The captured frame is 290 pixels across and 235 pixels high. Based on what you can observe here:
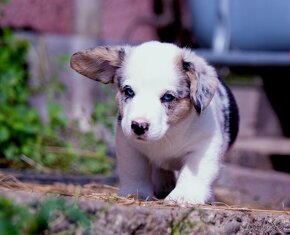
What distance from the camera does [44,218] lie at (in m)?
2.57

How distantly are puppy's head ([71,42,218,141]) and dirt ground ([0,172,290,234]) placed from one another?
0.35 metres

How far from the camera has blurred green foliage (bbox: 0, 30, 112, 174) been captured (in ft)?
18.2

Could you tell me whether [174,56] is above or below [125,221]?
above

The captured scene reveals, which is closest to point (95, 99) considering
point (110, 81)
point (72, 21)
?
point (72, 21)

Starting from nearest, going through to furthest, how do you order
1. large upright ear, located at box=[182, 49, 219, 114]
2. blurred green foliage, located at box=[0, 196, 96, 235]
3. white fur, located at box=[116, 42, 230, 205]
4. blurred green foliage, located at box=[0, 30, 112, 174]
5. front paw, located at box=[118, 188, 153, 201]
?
blurred green foliage, located at box=[0, 196, 96, 235] < white fur, located at box=[116, 42, 230, 205] < large upright ear, located at box=[182, 49, 219, 114] < front paw, located at box=[118, 188, 153, 201] < blurred green foliage, located at box=[0, 30, 112, 174]

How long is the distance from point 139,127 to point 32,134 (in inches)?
93.9

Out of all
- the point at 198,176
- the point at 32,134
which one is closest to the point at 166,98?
the point at 198,176

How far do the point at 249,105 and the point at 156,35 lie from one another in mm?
1791

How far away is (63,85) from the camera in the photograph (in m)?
6.27

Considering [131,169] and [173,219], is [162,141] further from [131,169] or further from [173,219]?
[173,219]

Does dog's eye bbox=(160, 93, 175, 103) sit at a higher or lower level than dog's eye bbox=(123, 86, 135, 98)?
lower

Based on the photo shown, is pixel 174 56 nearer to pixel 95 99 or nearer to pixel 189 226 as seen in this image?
pixel 189 226

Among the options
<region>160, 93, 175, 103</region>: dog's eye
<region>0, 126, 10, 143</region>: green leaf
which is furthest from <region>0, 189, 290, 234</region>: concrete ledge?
<region>0, 126, 10, 143</region>: green leaf

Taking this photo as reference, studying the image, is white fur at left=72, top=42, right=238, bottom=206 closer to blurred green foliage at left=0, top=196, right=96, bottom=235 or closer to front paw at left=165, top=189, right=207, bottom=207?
front paw at left=165, top=189, right=207, bottom=207
